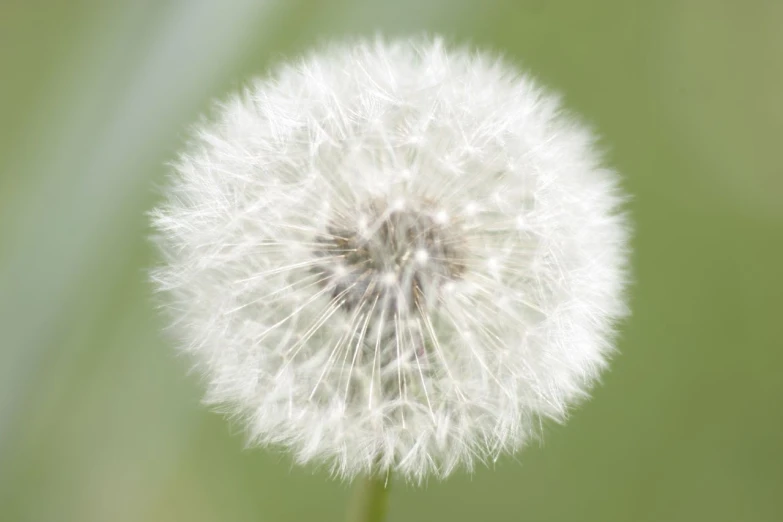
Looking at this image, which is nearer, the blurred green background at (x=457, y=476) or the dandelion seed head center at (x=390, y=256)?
the dandelion seed head center at (x=390, y=256)

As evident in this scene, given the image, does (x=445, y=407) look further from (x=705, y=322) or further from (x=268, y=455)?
(x=705, y=322)

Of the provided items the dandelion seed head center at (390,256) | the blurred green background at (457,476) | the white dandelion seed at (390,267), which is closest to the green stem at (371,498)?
the white dandelion seed at (390,267)

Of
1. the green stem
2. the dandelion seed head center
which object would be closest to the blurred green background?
the green stem

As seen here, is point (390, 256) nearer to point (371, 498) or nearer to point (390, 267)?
point (390, 267)

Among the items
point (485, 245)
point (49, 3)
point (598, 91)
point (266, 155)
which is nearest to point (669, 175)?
point (598, 91)

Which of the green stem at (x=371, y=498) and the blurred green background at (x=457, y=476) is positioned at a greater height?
the blurred green background at (x=457, y=476)

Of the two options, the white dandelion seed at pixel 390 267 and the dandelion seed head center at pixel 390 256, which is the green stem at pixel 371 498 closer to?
the white dandelion seed at pixel 390 267

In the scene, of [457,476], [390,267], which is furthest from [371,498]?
[457,476]
